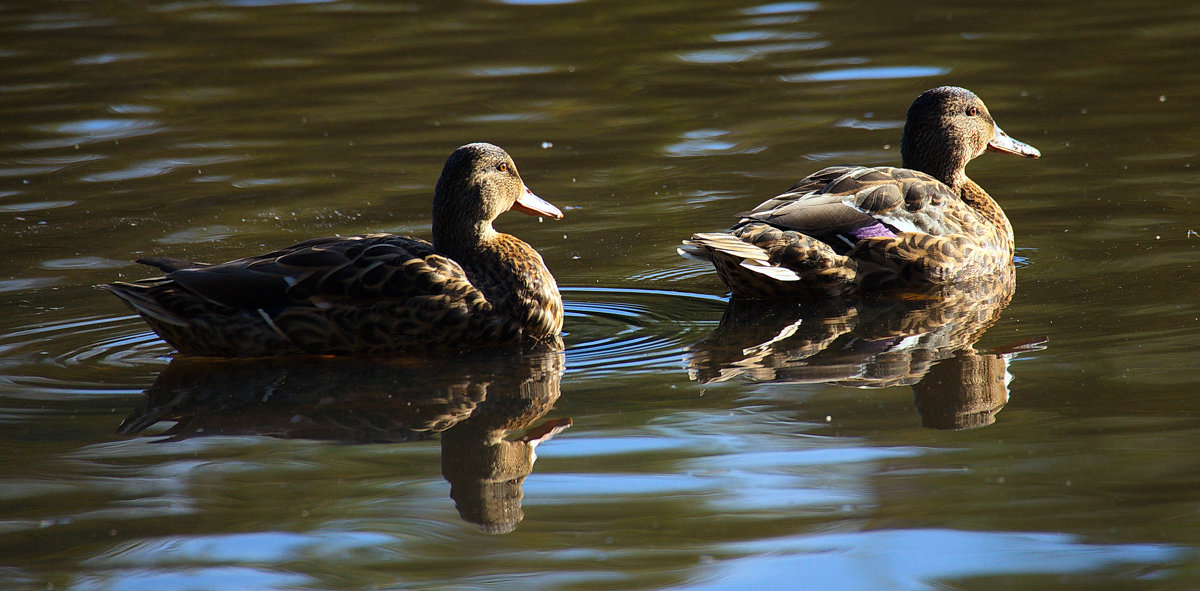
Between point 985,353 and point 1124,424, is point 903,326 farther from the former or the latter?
point 1124,424

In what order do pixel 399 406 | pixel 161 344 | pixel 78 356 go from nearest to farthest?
pixel 399 406
pixel 78 356
pixel 161 344

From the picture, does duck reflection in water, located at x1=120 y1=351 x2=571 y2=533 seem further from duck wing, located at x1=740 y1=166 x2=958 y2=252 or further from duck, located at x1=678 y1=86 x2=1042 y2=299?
duck wing, located at x1=740 y1=166 x2=958 y2=252

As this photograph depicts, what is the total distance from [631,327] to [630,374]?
93 cm

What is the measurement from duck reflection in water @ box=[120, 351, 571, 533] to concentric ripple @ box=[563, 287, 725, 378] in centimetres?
22

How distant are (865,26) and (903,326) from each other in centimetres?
964

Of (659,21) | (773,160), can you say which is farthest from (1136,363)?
(659,21)

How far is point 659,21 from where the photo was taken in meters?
17.2

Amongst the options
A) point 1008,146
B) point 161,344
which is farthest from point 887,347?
point 161,344

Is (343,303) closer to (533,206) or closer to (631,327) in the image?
(533,206)

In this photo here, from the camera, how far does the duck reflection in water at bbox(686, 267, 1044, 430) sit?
5961 mm

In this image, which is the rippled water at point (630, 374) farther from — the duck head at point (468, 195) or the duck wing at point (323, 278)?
the duck head at point (468, 195)

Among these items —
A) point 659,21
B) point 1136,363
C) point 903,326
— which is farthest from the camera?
point 659,21

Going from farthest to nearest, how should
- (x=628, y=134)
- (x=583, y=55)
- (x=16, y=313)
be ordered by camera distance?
(x=583, y=55), (x=628, y=134), (x=16, y=313)

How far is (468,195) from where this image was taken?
7477mm
